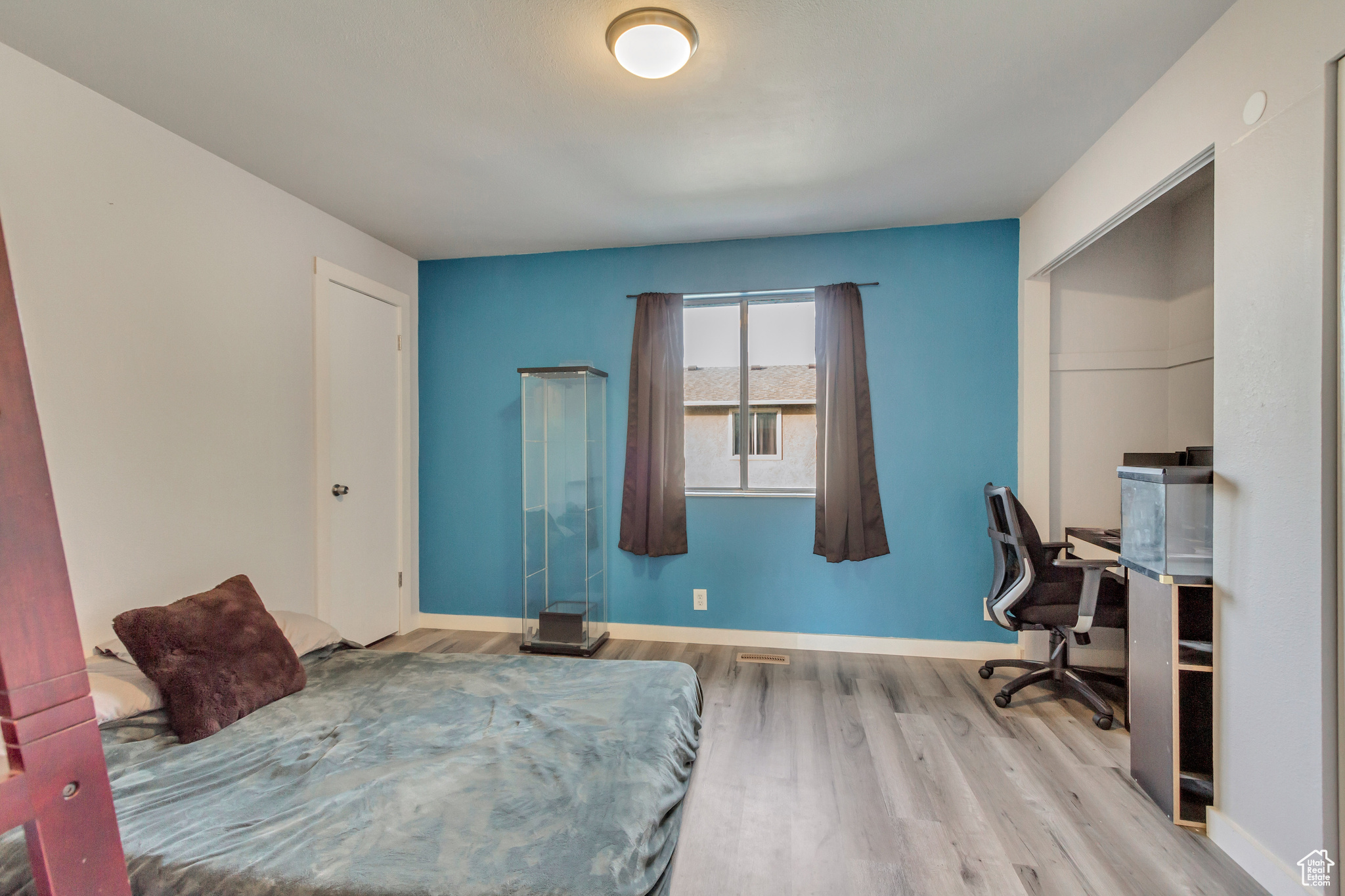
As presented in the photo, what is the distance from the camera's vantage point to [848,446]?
11.7 feet

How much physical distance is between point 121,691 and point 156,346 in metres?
1.35

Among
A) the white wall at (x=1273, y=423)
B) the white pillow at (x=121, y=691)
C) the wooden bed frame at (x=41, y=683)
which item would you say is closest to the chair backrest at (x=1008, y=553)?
the white wall at (x=1273, y=423)

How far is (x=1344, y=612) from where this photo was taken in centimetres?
147

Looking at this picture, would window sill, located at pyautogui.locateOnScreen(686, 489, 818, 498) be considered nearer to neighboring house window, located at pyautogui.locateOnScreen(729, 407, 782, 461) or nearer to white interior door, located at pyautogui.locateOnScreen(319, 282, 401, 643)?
neighboring house window, located at pyautogui.locateOnScreen(729, 407, 782, 461)

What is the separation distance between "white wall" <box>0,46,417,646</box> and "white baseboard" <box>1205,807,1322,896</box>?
3.87m

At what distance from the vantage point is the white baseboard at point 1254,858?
1563mm

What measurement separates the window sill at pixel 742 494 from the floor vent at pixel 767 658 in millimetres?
960

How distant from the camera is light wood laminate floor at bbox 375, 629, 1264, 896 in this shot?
67.6 inches

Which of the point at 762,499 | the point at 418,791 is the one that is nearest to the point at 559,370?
the point at 762,499

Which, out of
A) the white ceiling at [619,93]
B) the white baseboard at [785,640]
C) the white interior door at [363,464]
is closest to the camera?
the white ceiling at [619,93]

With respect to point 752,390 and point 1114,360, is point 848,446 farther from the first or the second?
point 1114,360

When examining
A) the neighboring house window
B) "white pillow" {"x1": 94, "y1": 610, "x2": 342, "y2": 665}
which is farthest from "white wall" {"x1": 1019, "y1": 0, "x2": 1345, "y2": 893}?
"white pillow" {"x1": 94, "y1": 610, "x2": 342, "y2": 665}

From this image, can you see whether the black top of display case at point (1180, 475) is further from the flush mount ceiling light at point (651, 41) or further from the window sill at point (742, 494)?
the flush mount ceiling light at point (651, 41)

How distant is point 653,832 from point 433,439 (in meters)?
3.39
